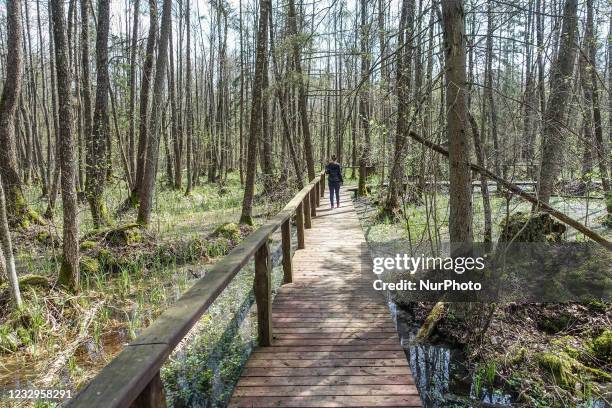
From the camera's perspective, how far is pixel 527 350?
16.6 ft

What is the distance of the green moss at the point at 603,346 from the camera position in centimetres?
502

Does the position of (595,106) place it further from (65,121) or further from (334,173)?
(65,121)

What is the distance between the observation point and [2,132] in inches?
380

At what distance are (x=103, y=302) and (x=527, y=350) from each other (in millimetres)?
5636

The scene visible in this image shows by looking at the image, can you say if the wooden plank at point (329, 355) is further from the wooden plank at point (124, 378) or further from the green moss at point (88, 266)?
the green moss at point (88, 266)

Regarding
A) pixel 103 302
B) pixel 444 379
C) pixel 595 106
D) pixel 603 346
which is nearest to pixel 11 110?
pixel 103 302

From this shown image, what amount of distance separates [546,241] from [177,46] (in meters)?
24.3

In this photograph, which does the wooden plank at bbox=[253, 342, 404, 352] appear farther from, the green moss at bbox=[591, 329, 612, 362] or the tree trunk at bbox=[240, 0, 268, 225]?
the tree trunk at bbox=[240, 0, 268, 225]

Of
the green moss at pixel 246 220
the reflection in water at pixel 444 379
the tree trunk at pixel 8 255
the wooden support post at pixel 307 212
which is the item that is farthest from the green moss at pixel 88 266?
the reflection in water at pixel 444 379

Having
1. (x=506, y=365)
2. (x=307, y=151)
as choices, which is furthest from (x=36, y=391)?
(x=307, y=151)

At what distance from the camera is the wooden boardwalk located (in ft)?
10.4

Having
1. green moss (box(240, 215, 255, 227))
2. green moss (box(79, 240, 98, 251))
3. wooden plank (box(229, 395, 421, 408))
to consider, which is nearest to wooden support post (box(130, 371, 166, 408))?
wooden plank (box(229, 395, 421, 408))

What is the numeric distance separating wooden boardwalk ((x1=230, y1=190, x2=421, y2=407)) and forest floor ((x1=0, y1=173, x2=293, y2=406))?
1072mm

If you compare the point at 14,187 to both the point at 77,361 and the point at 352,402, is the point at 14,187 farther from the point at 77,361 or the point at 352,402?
the point at 352,402
